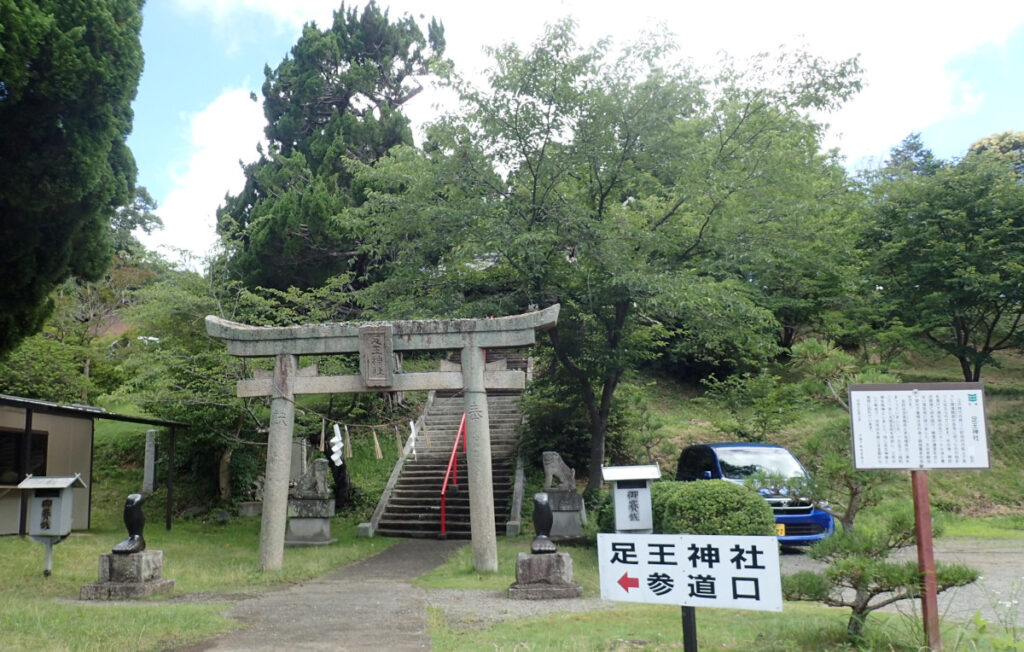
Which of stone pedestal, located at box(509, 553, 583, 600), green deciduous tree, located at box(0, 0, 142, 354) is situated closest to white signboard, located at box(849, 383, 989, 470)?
stone pedestal, located at box(509, 553, 583, 600)

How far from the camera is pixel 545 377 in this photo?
55.0 ft

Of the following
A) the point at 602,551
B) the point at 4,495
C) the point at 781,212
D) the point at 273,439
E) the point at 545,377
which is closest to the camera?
the point at 602,551

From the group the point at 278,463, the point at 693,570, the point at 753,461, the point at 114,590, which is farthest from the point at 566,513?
the point at 693,570

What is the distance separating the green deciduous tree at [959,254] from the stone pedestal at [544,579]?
14.6 meters

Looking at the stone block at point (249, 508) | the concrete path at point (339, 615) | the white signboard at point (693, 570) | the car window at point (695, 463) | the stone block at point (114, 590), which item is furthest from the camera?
the stone block at point (249, 508)

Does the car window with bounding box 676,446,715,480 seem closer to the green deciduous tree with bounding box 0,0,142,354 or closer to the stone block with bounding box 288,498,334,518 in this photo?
the stone block with bounding box 288,498,334,518

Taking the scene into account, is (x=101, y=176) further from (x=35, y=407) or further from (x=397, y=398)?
(x=397, y=398)

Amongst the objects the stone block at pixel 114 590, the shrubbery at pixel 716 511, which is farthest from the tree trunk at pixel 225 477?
the shrubbery at pixel 716 511

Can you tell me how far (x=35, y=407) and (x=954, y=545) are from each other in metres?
16.3

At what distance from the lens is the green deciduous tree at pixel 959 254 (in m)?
18.3

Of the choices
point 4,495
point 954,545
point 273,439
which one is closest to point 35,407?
point 4,495

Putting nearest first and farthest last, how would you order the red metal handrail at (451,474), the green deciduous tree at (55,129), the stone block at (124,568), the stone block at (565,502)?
the green deciduous tree at (55,129) → the stone block at (124,568) → the stone block at (565,502) → the red metal handrail at (451,474)

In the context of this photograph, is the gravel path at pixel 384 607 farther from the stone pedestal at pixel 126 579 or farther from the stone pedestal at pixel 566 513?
the stone pedestal at pixel 566 513

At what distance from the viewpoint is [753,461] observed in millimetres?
12297
